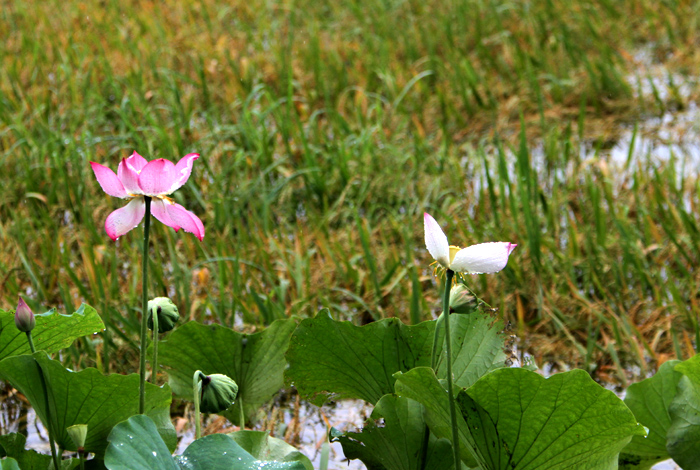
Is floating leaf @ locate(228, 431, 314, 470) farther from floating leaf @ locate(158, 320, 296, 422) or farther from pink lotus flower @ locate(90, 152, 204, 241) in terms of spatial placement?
pink lotus flower @ locate(90, 152, 204, 241)

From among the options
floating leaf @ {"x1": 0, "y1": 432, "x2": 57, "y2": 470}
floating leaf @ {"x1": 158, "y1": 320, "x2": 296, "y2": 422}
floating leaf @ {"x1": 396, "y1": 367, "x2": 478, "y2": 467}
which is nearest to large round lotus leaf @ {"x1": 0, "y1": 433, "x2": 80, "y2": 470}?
floating leaf @ {"x1": 0, "y1": 432, "x2": 57, "y2": 470}

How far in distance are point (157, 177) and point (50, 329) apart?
27cm

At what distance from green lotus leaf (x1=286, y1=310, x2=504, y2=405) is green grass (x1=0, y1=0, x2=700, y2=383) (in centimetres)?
68

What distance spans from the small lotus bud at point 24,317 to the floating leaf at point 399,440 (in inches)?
15.0

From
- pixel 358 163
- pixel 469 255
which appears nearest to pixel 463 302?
pixel 469 255

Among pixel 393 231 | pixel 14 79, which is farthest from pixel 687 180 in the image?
pixel 14 79

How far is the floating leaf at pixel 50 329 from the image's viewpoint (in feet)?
2.95

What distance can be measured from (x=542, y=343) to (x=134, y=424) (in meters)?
1.15

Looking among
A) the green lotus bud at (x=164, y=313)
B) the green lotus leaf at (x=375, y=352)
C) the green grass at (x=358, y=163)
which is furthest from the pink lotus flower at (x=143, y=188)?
the green grass at (x=358, y=163)

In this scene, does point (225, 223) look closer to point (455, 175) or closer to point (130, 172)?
point (455, 175)

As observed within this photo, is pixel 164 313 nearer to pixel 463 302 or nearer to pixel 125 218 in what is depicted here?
pixel 125 218

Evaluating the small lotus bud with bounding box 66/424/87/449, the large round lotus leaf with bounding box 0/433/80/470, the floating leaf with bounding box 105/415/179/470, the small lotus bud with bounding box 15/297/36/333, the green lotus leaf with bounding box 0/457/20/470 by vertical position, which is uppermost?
the small lotus bud with bounding box 15/297/36/333

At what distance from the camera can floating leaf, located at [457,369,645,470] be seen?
798 mm

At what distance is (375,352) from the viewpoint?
0.96m
